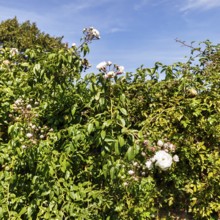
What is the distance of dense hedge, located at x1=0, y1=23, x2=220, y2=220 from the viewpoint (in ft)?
8.58

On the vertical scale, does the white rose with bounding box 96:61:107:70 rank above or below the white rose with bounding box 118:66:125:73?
above

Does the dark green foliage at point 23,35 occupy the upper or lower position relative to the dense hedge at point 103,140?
upper

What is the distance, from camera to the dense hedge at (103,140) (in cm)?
262

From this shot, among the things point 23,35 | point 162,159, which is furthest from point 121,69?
point 23,35

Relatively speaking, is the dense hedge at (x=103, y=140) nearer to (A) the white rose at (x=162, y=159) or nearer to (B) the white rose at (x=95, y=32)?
(A) the white rose at (x=162, y=159)

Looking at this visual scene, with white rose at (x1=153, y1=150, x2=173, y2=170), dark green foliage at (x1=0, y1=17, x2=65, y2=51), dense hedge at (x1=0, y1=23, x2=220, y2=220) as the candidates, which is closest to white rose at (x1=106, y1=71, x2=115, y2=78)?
dense hedge at (x1=0, y1=23, x2=220, y2=220)

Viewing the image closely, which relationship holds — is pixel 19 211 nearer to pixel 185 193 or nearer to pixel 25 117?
pixel 25 117

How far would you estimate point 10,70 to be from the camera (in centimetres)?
391

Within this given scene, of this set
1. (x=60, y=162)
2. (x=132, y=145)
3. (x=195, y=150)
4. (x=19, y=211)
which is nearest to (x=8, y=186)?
(x=19, y=211)

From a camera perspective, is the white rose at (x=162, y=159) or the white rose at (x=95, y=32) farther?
the white rose at (x=95, y=32)

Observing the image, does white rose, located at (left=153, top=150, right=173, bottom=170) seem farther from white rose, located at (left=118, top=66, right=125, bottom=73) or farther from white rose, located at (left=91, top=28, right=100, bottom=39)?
white rose, located at (left=91, top=28, right=100, bottom=39)

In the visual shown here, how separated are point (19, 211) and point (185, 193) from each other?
1.86m

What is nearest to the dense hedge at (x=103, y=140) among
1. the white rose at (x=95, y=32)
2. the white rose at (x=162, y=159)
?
the white rose at (x=162, y=159)

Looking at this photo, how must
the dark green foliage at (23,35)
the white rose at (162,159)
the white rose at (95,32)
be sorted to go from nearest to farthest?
the white rose at (162,159), the white rose at (95,32), the dark green foliage at (23,35)
